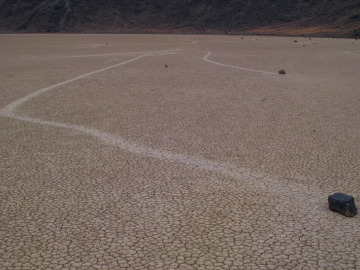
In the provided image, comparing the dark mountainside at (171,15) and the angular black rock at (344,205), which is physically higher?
the dark mountainside at (171,15)

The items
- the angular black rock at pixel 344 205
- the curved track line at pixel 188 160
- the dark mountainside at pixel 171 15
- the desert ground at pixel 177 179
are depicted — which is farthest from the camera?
the dark mountainside at pixel 171 15

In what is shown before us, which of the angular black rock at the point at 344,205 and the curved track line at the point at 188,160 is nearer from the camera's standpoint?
the angular black rock at the point at 344,205

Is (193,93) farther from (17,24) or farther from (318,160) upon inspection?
(17,24)

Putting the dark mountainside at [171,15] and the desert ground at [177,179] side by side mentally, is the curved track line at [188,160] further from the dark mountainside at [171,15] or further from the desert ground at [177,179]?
the dark mountainside at [171,15]

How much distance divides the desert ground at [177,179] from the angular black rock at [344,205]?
0.05m

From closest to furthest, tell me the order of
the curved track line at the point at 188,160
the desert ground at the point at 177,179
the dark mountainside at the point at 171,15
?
the desert ground at the point at 177,179 → the curved track line at the point at 188,160 → the dark mountainside at the point at 171,15

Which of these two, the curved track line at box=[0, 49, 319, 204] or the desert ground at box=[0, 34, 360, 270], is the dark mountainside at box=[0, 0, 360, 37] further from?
the curved track line at box=[0, 49, 319, 204]

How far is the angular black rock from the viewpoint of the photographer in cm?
304

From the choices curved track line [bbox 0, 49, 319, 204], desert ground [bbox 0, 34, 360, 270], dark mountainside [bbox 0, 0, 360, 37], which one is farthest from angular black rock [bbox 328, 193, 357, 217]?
dark mountainside [bbox 0, 0, 360, 37]

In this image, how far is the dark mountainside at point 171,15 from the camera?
157 feet

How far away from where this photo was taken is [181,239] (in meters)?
2.77

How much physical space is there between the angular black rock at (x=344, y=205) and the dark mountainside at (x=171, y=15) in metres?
43.3

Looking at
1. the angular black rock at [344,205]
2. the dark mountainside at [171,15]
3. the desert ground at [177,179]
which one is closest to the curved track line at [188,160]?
the desert ground at [177,179]

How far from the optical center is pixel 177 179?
374cm
